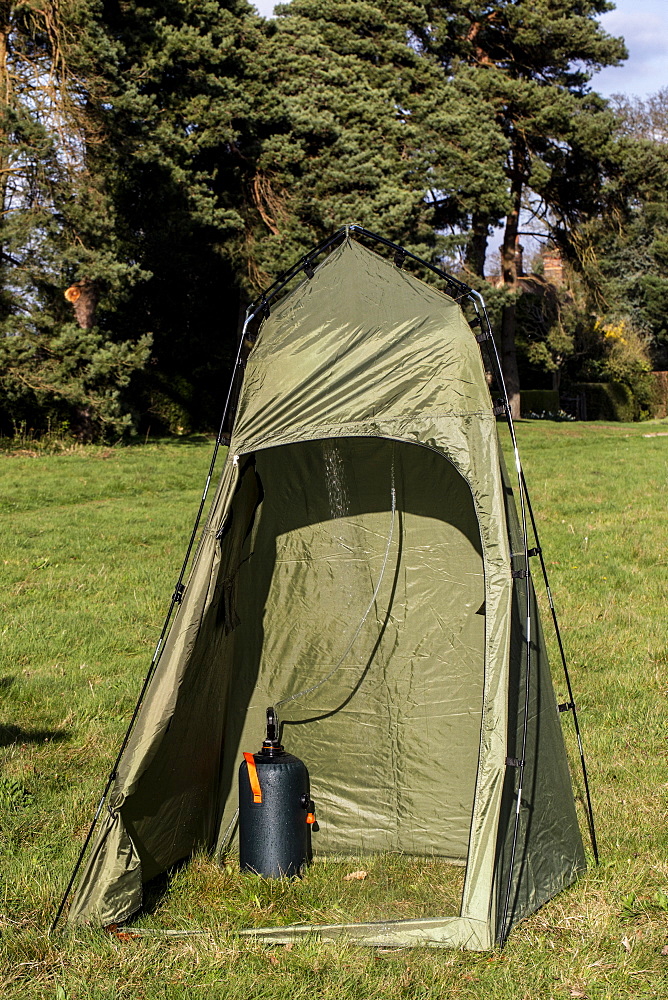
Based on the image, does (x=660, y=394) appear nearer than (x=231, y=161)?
No

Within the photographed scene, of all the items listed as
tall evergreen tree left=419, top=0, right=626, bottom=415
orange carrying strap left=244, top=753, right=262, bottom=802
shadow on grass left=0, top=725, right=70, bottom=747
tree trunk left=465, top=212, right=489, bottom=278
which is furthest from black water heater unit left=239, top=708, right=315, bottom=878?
tree trunk left=465, top=212, right=489, bottom=278

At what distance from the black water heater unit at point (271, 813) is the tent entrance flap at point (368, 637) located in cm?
43

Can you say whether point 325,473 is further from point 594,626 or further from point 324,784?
point 594,626

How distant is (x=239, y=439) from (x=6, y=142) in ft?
45.2

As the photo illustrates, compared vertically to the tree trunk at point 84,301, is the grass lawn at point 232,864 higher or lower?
lower

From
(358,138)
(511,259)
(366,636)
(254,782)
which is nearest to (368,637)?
(366,636)

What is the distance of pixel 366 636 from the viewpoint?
173 inches

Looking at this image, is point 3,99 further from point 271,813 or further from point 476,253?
point 271,813

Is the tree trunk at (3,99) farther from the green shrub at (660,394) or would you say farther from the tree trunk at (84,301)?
the green shrub at (660,394)

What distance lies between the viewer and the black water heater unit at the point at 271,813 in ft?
12.8

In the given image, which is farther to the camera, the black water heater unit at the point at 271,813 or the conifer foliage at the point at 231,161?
→ the conifer foliage at the point at 231,161

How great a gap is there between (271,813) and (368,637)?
3.06 ft

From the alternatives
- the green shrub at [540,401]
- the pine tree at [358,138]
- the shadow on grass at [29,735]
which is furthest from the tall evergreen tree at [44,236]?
the green shrub at [540,401]

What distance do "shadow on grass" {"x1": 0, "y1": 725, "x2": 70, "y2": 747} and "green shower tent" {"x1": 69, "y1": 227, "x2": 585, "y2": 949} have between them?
1.32 m
